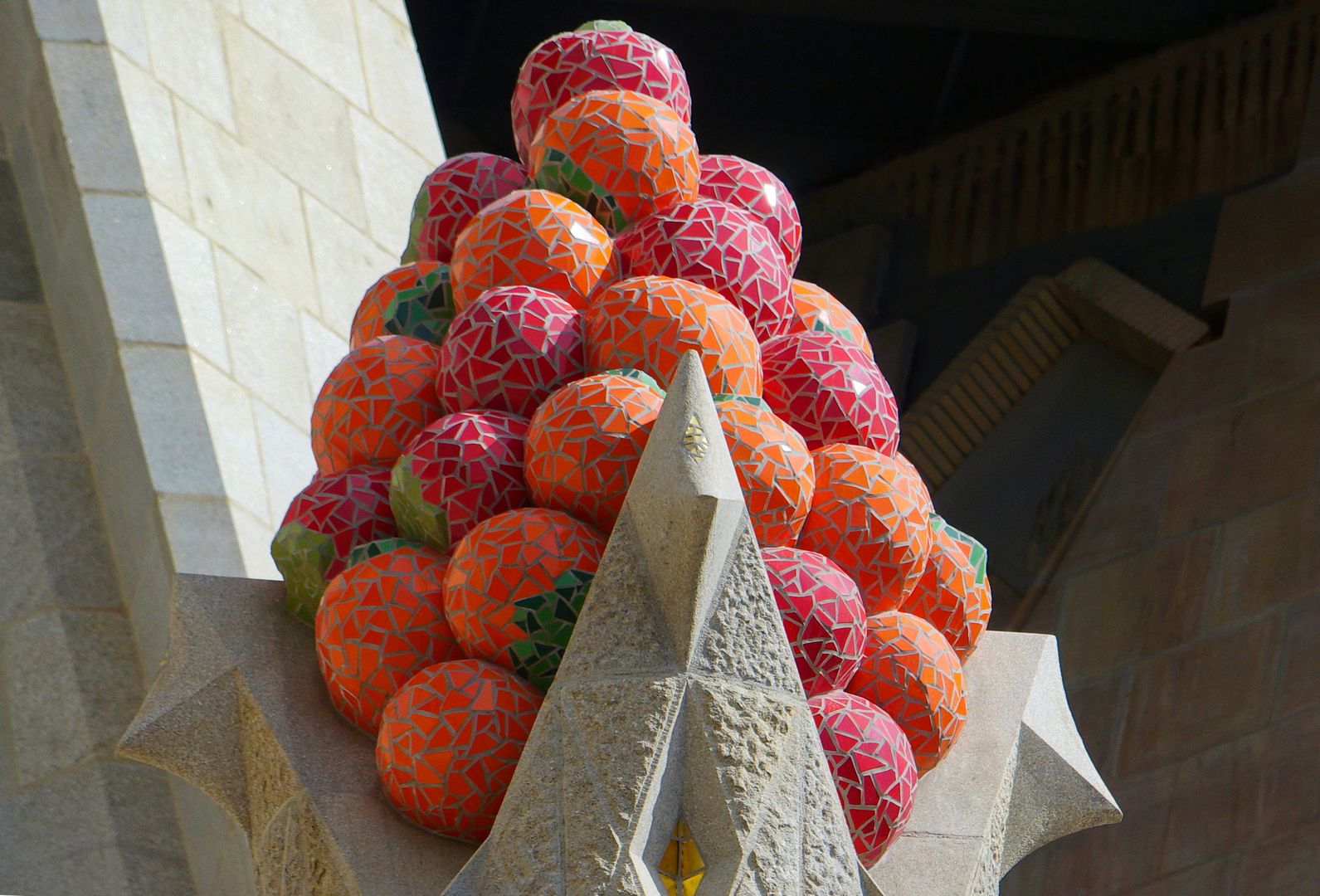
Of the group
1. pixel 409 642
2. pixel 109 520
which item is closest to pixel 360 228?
pixel 109 520

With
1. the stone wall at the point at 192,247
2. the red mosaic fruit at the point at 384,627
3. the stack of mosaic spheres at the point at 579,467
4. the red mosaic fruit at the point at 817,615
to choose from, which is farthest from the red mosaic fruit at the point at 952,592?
the stone wall at the point at 192,247

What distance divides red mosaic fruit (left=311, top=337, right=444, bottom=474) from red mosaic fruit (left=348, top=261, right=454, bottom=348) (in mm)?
61

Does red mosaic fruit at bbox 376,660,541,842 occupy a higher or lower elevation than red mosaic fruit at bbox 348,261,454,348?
lower

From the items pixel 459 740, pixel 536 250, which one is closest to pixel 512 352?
pixel 536 250

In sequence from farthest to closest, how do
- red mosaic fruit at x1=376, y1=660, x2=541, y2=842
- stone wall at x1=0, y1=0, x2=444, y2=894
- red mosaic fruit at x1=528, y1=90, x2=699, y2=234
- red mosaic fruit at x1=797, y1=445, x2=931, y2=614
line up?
stone wall at x1=0, y1=0, x2=444, y2=894, red mosaic fruit at x1=528, y1=90, x2=699, y2=234, red mosaic fruit at x1=797, y1=445, x2=931, y2=614, red mosaic fruit at x1=376, y1=660, x2=541, y2=842

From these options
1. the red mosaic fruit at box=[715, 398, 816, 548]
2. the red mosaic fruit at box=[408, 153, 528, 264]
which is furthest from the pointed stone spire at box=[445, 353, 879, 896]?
the red mosaic fruit at box=[408, 153, 528, 264]

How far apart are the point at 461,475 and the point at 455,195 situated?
1.25 feet

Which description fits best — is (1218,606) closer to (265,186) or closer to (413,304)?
(265,186)

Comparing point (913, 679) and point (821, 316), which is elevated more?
point (821, 316)

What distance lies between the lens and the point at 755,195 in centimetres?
172

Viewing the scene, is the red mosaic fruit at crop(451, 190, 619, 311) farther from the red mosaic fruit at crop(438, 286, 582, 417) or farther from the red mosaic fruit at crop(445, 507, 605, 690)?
the red mosaic fruit at crop(445, 507, 605, 690)

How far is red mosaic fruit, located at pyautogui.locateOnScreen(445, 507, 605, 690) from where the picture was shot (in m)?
1.39

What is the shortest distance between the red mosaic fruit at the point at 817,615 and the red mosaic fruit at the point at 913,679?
0.05 metres

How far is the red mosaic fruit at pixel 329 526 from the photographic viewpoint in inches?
61.1
